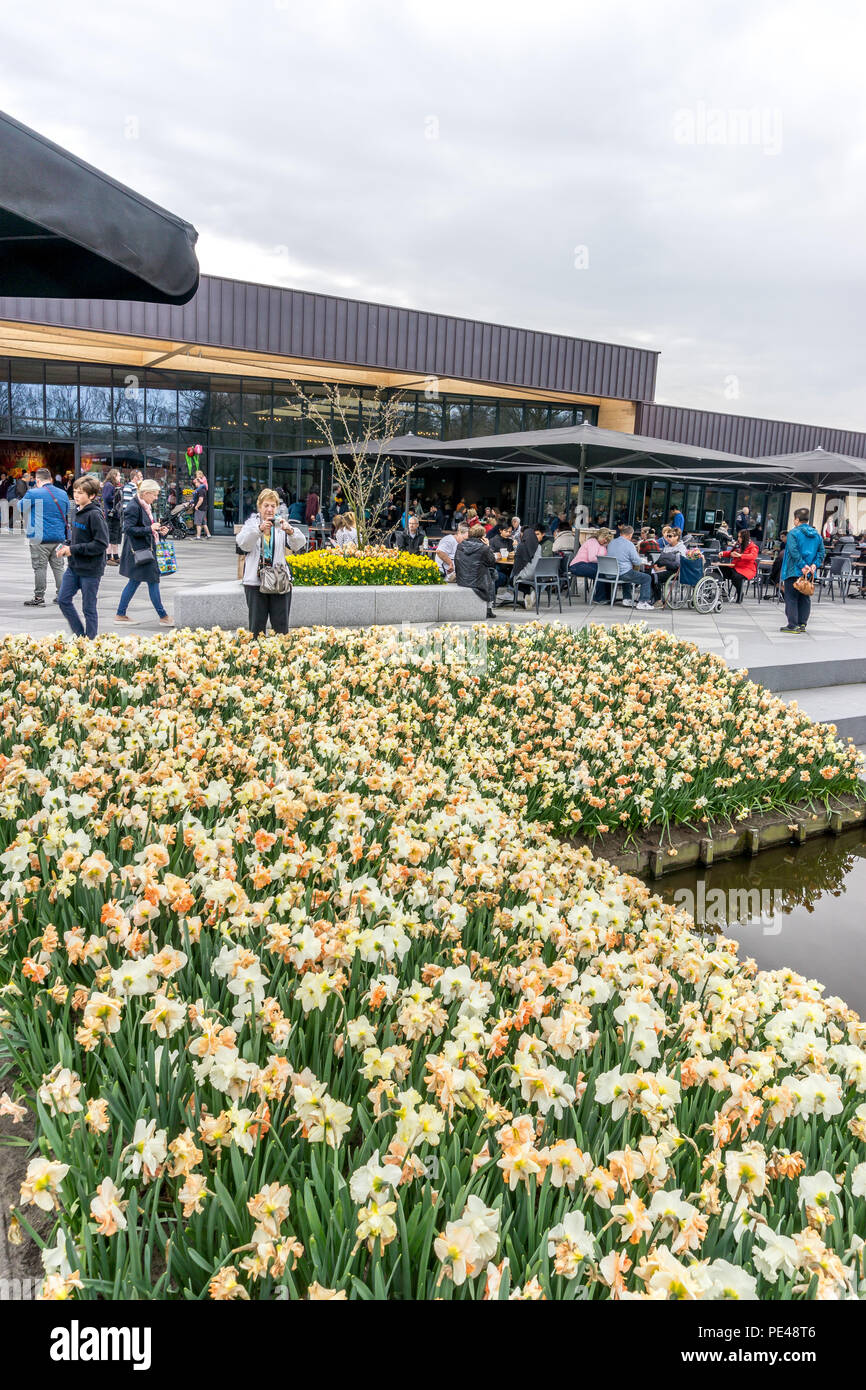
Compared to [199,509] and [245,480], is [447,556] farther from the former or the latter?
[245,480]

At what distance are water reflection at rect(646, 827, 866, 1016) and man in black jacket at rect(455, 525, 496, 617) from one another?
23.1 ft

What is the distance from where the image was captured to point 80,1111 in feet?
6.75

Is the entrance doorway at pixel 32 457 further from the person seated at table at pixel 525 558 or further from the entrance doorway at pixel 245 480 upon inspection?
the person seated at table at pixel 525 558

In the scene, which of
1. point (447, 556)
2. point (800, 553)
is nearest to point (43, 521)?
point (447, 556)

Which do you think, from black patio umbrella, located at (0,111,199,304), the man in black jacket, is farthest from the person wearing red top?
black patio umbrella, located at (0,111,199,304)

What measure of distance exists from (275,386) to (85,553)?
21743 mm

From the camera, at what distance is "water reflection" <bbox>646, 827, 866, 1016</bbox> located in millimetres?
5098

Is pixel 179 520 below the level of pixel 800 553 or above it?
above

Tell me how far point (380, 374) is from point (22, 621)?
64.9 ft

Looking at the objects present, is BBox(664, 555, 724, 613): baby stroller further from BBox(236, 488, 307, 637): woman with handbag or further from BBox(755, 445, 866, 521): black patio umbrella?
BBox(236, 488, 307, 637): woman with handbag

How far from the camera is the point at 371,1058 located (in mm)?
2170

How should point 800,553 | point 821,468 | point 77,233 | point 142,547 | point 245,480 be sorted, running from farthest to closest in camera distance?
1. point 245,480
2. point 821,468
3. point 800,553
4. point 142,547
5. point 77,233

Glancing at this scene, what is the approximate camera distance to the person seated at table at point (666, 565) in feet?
52.4
